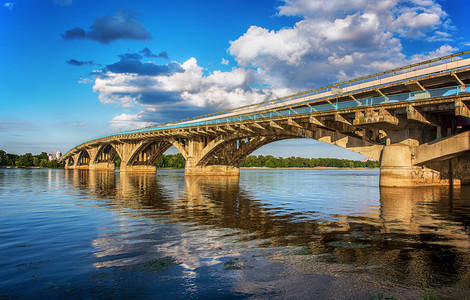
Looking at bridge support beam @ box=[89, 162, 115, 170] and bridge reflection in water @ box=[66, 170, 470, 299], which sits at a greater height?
bridge support beam @ box=[89, 162, 115, 170]

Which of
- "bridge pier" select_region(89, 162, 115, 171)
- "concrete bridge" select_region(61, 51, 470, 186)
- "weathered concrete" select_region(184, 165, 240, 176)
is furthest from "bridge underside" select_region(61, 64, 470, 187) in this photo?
"bridge pier" select_region(89, 162, 115, 171)

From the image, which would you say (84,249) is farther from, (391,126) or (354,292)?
(391,126)

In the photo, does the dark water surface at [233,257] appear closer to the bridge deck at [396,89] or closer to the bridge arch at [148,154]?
the bridge deck at [396,89]

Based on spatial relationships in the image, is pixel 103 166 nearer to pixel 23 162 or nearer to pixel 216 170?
pixel 216 170

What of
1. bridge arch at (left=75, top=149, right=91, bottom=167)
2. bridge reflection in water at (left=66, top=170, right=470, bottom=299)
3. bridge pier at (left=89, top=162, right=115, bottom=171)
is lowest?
bridge reflection in water at (left=66, top=170, right=470, bottom=299)

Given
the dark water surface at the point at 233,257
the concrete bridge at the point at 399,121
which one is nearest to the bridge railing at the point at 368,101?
the concrete bridge at the point at 399,121

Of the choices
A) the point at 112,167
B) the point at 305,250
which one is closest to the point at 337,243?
the point at 305,250

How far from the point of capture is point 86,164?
14650 cm

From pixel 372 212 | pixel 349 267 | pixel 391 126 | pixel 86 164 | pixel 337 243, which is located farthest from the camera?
pixel 86 164

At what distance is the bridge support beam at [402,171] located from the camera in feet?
96.0

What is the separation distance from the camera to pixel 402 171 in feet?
96.9

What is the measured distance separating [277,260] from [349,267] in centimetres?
159

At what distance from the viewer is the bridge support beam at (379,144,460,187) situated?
2925cm

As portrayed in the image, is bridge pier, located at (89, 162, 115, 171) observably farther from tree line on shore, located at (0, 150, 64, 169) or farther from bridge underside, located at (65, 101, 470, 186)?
bridge underside, located at (65, 101, 470, 186)
